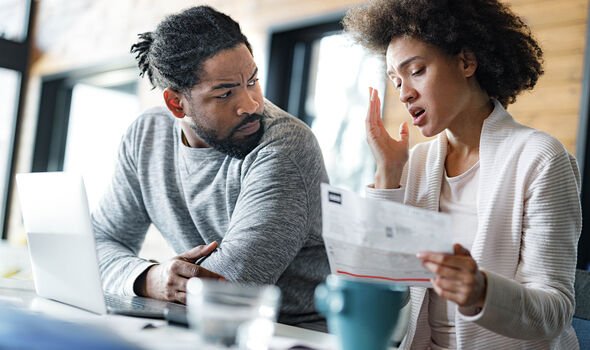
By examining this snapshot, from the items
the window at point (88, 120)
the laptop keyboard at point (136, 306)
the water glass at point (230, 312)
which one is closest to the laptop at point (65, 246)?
the laptop keyboard at point (136, 306)

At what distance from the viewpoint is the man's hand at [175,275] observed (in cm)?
146

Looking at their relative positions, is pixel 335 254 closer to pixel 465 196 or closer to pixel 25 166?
pixel 465 196

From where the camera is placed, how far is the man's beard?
1781 mm

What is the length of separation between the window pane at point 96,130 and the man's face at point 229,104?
3200 mm

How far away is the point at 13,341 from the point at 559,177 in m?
0.95

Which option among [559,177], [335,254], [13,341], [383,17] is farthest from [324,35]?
[13,341]

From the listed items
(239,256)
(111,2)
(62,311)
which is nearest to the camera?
(62,311)

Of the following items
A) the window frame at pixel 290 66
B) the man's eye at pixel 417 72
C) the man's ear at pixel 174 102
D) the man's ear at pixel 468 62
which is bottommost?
the man's ear at pixel 174 102

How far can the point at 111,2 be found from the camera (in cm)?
552

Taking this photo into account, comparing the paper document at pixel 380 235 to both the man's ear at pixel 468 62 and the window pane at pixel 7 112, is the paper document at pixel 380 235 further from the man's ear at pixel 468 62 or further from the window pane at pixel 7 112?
the window pane at pixel 7 112

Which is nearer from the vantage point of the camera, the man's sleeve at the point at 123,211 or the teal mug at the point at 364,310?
the teal mug at the point at 364,310

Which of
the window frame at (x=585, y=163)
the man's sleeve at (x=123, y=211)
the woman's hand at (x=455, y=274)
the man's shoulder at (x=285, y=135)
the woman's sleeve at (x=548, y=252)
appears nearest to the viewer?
the woman's hand at (x=455, y=274)

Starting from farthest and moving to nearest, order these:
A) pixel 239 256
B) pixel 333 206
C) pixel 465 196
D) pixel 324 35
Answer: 1. pixel 324 35
2. pixel 239 256
3. pixel 465 196
4. pixel 333 206

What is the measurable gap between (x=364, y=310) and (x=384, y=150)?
70cm
